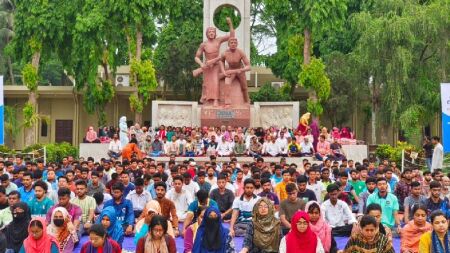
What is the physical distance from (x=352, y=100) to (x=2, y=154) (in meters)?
16.6

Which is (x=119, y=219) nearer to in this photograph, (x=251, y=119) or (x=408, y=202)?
(x=408, y=202)

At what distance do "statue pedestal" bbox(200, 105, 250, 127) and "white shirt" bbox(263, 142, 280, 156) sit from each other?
144 inches

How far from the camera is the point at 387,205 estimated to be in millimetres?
10727

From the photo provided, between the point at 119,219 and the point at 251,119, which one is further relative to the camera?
the point at 251,119

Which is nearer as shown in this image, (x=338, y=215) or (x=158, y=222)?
(x=158, y=222)

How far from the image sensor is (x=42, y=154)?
24.2 metres

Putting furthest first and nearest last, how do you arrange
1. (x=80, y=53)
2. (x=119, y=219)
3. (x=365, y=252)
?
1. (x=80, y=53)
2. (x=119, y=219)
3. (x=365, y=252)

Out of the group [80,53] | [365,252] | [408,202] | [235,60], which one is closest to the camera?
[365,252]

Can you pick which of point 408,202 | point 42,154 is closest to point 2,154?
point 42,154

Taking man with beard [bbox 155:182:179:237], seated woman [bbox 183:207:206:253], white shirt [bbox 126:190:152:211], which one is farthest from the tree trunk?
seated woman [bbox 183:207:206:253]

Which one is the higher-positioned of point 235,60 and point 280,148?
point 235,60

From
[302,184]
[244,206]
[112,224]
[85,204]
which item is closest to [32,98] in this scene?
[85,204]

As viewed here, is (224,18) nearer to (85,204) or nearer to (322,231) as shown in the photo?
(85,204)

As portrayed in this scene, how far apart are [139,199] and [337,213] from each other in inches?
129
